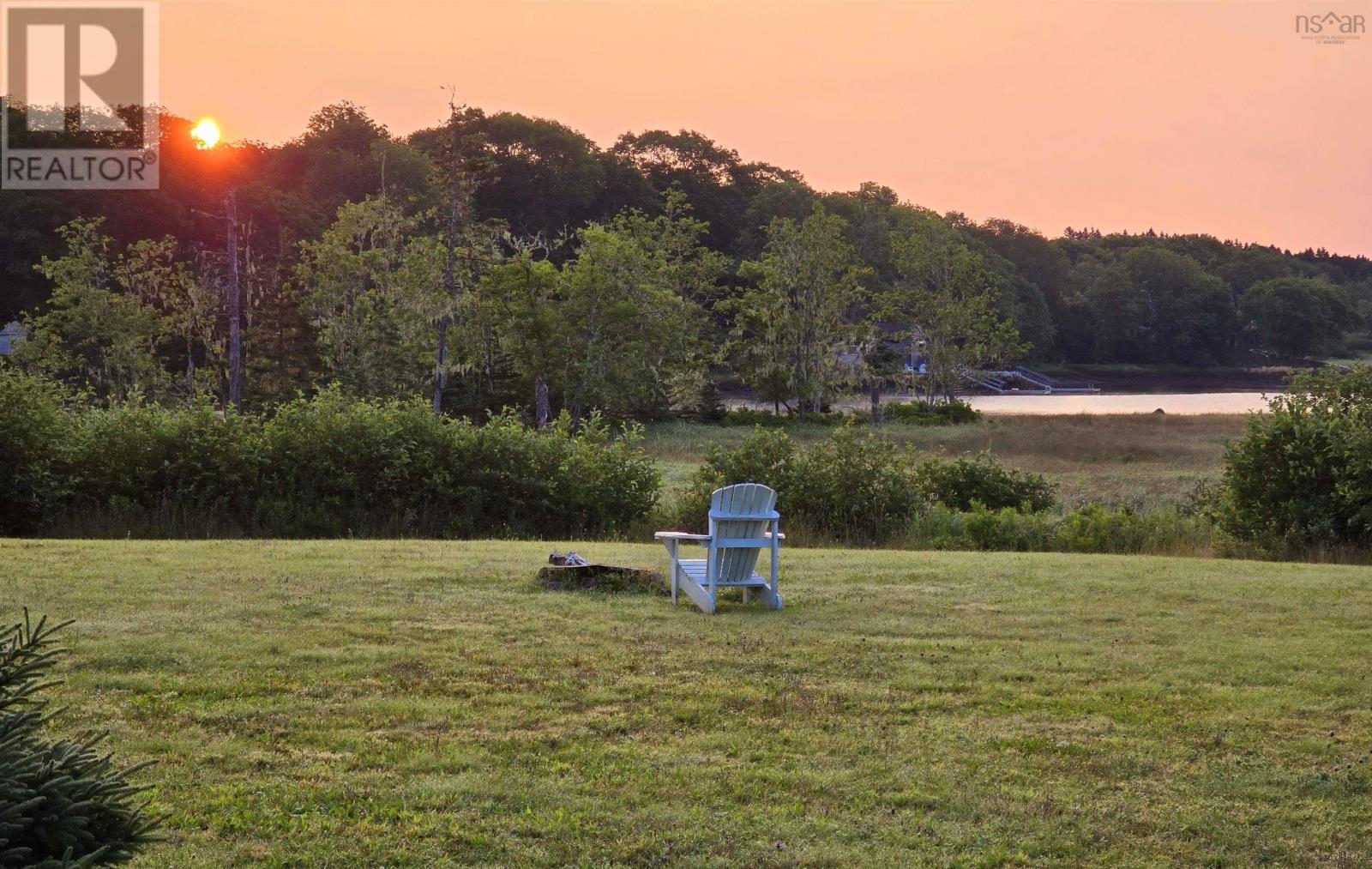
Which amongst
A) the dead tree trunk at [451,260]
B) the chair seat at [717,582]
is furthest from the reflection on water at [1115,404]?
the chair seat at [717,582]

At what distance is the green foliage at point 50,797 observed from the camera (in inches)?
90.0

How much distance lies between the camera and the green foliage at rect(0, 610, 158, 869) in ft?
7.50

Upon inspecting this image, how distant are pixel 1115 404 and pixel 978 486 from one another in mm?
51634

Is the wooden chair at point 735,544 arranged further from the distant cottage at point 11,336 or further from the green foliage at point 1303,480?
the distant cottage at point 11,336

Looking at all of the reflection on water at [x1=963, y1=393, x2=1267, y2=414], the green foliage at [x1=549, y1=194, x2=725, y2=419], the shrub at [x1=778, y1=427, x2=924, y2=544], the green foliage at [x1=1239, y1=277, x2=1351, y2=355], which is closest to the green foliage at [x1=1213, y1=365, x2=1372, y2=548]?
the shrub at [x1=778, y1=427, x2=924, y2=544]

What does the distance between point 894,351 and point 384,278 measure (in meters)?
23.8

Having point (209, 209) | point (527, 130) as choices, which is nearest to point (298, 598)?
point (209, 209)

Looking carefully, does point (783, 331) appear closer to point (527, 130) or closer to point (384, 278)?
point (384, 278)

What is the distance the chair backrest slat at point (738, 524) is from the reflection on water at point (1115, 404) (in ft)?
152

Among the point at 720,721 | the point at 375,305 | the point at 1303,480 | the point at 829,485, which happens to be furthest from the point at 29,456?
the point at 375,305

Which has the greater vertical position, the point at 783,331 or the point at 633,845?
the point at 783,331

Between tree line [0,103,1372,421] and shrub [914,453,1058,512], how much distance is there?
1164cm

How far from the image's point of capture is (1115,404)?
66125mm

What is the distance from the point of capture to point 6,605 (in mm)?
7789
